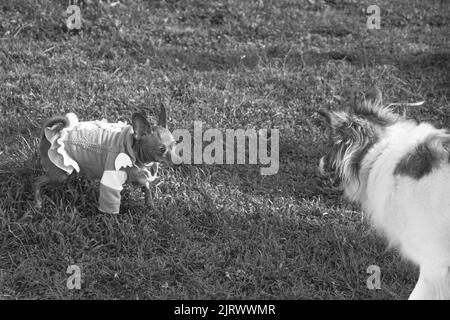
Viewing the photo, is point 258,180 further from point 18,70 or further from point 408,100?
point 18,70

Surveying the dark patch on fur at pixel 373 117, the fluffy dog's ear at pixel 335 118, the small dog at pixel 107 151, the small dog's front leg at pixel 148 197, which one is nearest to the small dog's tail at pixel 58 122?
the small dog at pixel 107 151

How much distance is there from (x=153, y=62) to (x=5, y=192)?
2.62 m

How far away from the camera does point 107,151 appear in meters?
4.67

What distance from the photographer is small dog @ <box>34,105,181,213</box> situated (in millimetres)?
4617

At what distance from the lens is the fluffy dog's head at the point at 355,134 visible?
4078 millimetres

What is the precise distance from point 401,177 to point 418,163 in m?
0.13

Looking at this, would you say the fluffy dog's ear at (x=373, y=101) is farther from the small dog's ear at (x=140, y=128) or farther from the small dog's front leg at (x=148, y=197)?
the small dog's front leg at (x=148, y=197)

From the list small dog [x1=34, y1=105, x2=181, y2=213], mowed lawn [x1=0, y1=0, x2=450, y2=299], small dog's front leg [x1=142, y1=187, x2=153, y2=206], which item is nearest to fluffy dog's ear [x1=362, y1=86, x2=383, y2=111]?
mowed lawn [x1=0, y1=0, x2=450, y2=299]

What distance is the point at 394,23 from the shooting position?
853 centimetres

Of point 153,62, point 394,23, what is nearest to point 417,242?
point 153,62

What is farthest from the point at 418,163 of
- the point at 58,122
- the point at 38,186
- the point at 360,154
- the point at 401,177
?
the point at 38,186

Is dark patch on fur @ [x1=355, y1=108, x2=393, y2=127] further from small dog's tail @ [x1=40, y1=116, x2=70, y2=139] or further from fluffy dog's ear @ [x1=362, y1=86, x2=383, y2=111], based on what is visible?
small dog's tail @ [x1=40, y1=116, x2=70, y2=139]

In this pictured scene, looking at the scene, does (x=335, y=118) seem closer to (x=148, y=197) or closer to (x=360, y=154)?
(x=360, y=154)

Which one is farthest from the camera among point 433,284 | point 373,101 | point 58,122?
point 58,122
